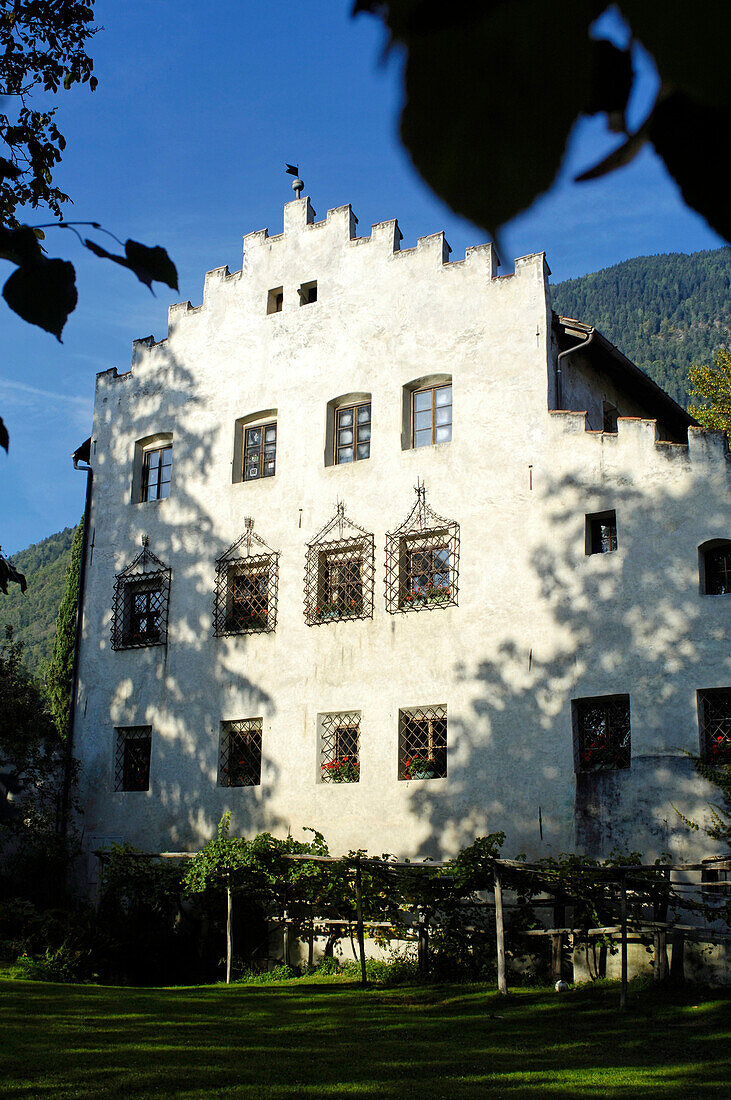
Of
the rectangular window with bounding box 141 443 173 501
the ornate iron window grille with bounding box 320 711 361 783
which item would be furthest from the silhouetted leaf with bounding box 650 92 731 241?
the rectangular window with bounding box 141 443 173 501

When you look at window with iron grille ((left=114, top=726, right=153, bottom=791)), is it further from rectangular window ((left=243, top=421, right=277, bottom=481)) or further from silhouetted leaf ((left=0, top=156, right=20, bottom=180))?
silhouetted leaf ((left=0, top=156, right=20, bottom=180))

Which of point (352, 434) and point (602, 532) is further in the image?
point (352, 434)

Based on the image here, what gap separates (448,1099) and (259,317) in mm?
14896

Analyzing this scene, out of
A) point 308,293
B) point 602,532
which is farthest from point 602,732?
point 308,293

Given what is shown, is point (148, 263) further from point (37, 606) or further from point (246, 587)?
point (37, 606)

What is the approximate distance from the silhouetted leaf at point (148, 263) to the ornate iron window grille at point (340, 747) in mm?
15622

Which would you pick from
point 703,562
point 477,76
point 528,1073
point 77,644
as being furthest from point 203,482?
point 477,76

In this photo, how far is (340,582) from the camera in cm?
1830

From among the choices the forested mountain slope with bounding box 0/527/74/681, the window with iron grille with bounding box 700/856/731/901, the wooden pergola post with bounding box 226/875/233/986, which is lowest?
the wooden pergola post with bounding box 226/875/233/986

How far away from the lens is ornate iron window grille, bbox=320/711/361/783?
57.1ft

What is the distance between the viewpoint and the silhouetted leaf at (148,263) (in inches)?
81.3

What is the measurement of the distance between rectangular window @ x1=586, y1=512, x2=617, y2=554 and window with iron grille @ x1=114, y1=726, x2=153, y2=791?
30.0ft

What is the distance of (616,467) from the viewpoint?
15742 millimetres

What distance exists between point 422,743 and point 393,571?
287 cm
